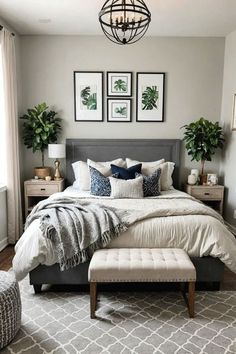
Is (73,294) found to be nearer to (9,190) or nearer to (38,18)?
(9,190)

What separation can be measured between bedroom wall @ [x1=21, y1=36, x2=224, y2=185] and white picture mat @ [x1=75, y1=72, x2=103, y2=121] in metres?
0.10

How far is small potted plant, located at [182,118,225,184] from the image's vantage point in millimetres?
4508

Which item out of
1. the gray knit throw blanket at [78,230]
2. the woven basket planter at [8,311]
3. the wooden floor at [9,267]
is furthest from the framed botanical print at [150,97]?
the woven basket planter at [8,311]

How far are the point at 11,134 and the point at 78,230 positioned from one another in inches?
78.9

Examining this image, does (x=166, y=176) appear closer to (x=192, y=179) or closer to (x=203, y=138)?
(x=192, y=179)

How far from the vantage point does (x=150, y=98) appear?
477 centimetres

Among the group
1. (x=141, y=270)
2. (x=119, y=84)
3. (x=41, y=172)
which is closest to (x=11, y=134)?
(x=41, y=172)

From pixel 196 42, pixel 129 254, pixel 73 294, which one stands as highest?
pixel 196 42

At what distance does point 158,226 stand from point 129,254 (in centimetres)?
42

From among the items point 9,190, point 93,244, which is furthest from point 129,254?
point 9,190

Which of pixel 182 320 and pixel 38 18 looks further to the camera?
Result: pixel 38 18

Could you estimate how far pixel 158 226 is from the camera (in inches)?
112

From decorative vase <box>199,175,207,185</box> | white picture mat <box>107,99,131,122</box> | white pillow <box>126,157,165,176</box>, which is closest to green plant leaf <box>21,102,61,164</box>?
white picture mat <box>107,99,131,122</box>

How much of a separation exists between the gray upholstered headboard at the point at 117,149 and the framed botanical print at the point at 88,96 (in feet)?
1.31
